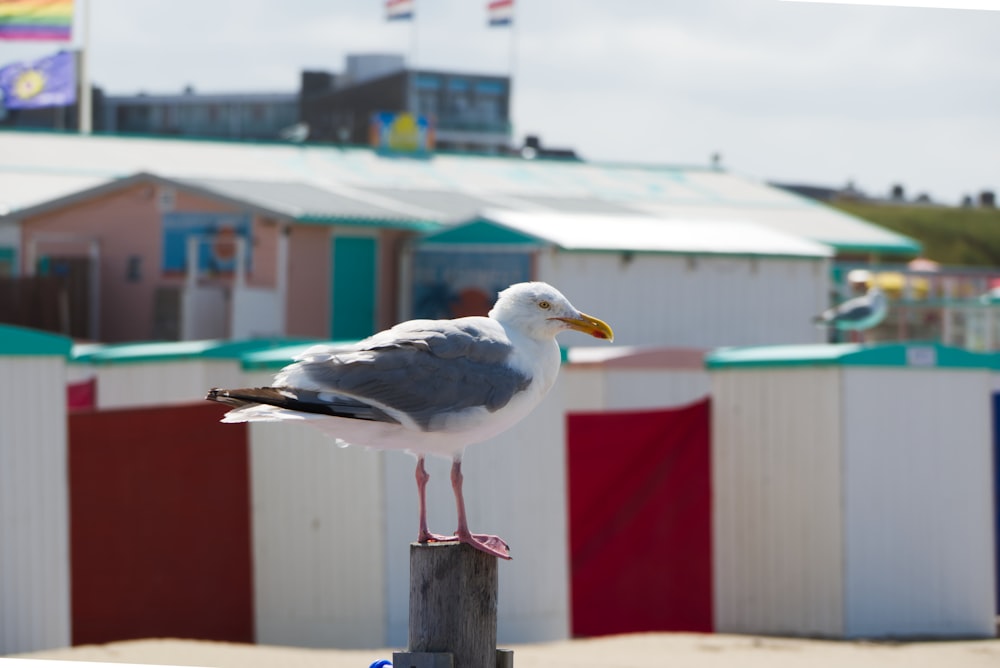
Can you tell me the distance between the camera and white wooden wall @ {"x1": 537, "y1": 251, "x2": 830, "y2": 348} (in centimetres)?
2066

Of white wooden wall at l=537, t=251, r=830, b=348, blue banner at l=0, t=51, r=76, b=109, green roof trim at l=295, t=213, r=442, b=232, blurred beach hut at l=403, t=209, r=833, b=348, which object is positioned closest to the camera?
white wooden wall at l=537, t=251, r=830, b=348

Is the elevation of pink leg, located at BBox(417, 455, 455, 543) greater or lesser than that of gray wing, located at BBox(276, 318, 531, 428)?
lesser

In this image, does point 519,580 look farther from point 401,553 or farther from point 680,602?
point 680,602

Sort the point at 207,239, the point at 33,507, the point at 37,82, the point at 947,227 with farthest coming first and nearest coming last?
1. the point at 947,227
2. the point at 37,82
3. the point at 207,239
4. the point at 33,507

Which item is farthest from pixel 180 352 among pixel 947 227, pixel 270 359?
A: pixel 947 227

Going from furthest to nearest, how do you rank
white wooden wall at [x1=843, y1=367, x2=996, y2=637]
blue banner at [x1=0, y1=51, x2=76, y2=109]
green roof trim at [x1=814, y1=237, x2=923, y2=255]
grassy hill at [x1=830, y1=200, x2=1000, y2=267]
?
grassy hill at [x1=830, y1=200, x2=1000, y2=267], blue banner at [x1=0, y1=51, x2=76, y2=109], green roof trim at [x1=814, y1=237, x2=923, y2=255], white wooden wall at [x1=843, y1=367, x2=996, y2=637]

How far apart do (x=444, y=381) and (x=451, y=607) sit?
2.30 feet

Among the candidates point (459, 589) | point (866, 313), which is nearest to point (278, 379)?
point (459, 589)

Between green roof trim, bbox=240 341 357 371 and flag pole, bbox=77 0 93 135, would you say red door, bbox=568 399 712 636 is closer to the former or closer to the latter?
green roof trim, bbox=240 341 357 371

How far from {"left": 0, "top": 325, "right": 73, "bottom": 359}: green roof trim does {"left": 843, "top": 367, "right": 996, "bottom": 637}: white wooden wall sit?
483 cm

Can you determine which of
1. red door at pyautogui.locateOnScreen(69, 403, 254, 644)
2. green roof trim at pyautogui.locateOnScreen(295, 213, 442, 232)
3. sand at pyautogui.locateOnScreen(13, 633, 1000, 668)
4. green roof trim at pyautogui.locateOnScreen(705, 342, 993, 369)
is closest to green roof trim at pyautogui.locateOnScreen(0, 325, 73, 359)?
red door at pyautogui.locateOnScreen(69, 403, 254, 644)

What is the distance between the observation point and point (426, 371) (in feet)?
18.9

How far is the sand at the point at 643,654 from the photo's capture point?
952 centimetres

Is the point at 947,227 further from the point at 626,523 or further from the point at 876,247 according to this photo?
the point at 626,523
